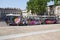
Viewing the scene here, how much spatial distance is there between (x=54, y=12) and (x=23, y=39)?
7215 centimetres

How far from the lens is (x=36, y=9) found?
6544 cm

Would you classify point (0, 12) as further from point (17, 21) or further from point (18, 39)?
point (18, 39)

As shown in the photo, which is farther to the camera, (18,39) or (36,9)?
(36,9)

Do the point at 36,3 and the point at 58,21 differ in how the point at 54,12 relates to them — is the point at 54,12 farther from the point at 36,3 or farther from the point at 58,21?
the point at 58,21

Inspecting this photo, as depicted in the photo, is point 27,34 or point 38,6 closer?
point 27,34

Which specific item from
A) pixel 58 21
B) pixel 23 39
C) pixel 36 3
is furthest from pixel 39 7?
pixel 23 39

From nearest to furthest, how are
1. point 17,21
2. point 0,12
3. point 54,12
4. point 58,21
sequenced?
point 17,21
point 58,21
point 54,12
point 0,12

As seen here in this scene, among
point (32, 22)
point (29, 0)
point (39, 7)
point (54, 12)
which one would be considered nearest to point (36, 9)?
point (39, 7)

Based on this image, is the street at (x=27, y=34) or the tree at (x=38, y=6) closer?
the street at (x=27, y=34)

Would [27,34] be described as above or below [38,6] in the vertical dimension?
below

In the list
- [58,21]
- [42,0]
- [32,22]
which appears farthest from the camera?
[42,0]

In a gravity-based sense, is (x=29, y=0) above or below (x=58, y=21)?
above

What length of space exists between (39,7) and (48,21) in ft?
78.2

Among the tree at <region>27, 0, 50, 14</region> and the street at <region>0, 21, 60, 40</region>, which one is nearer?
the street at <region>0, 21, 60, 40</region>
